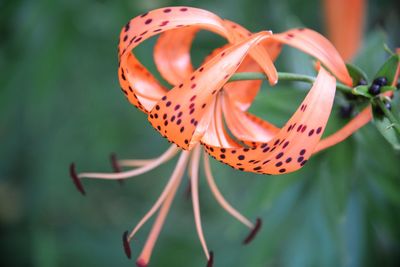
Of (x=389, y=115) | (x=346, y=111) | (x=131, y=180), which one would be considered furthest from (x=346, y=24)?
(x=131, y=180)

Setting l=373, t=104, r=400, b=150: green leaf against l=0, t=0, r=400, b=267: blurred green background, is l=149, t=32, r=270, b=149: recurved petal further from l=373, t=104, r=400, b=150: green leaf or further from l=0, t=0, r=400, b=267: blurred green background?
l=0, t=0, r=400, b=267: blurred green background

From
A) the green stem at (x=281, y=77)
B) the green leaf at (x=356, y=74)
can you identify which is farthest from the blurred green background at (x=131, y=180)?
the green stem at (x=281, y=77)

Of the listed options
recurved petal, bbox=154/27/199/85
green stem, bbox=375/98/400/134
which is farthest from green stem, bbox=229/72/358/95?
recurved petal, bbox=154/27/199/85

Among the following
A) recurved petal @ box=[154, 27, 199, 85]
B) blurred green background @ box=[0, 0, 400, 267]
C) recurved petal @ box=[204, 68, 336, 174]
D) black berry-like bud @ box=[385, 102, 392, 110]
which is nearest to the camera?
recurved petal @ box=[204, 68, 336, 174]

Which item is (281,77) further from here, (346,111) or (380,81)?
(346,111)

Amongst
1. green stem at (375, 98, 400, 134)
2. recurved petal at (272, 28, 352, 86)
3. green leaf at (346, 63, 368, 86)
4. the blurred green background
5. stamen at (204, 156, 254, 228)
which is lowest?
the blurred green background

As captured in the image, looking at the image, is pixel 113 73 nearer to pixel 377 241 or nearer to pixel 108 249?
pixel 108 249

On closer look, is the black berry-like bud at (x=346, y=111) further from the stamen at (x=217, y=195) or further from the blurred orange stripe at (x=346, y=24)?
the blurred orange stripe at (x=346, y=24)
